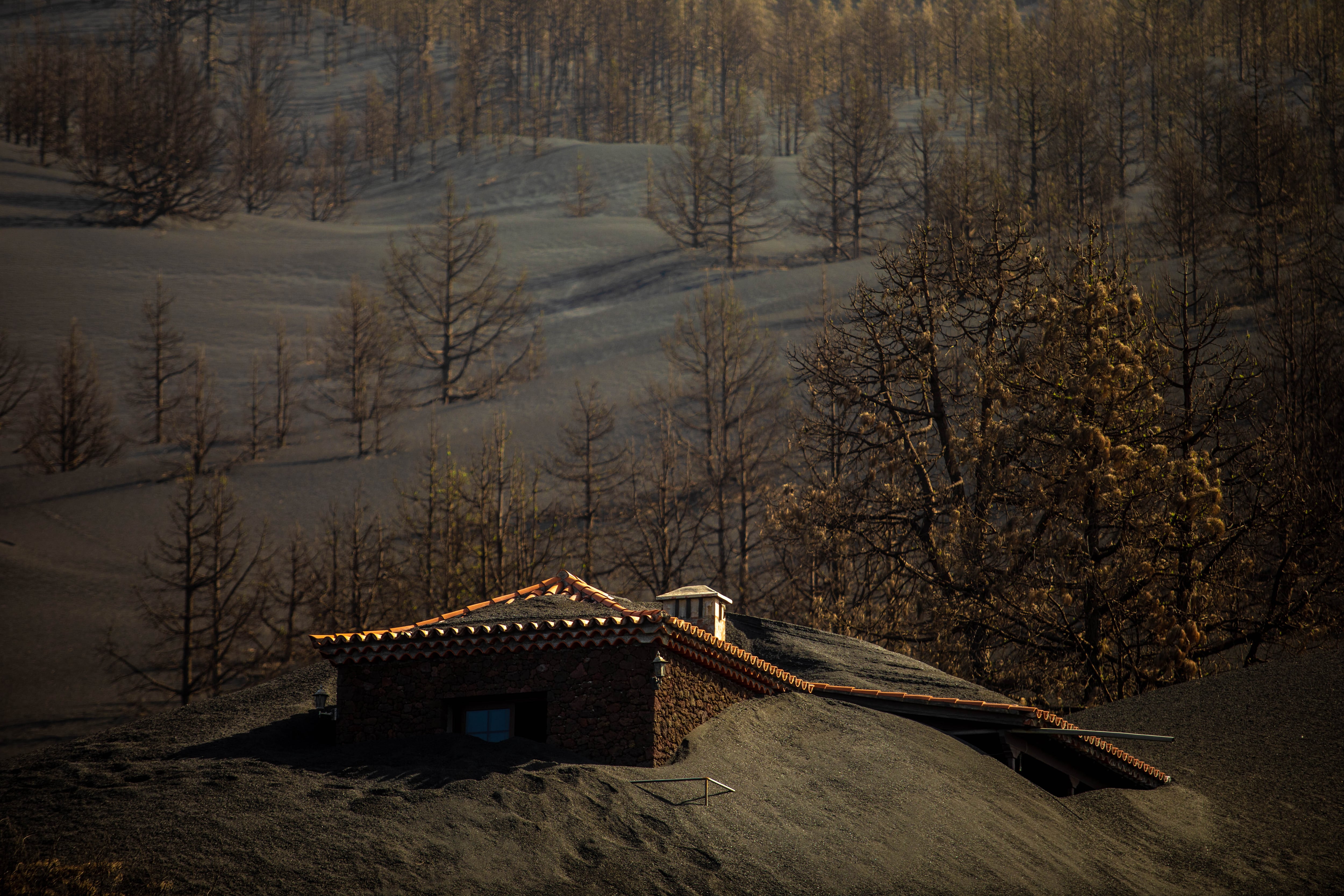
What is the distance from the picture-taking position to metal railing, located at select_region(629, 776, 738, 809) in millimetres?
13867

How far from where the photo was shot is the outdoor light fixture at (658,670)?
1441 cm

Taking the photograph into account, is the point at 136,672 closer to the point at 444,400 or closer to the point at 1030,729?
the point at 444,400

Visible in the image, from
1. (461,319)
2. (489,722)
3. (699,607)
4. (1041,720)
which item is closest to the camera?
(489,722)

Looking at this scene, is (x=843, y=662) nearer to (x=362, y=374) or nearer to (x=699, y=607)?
(x=699, y=607)

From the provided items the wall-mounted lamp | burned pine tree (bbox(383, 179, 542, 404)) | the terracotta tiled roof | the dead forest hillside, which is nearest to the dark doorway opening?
the terracotta tiled roof

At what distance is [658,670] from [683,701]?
1.27 metres

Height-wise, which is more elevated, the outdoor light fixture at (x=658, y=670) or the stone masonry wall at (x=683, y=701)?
the outdoor light fixture at (x=658, y=670)

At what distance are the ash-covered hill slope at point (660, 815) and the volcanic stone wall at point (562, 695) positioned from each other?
13.6 inches

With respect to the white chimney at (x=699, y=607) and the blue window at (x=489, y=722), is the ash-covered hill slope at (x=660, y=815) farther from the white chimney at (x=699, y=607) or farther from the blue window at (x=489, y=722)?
the white chimney at (x=699, y=607)

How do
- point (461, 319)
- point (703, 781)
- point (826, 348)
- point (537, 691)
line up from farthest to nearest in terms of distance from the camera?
point (461, 319)
point (826, 348)
point (537, 691)
point (703, 781)

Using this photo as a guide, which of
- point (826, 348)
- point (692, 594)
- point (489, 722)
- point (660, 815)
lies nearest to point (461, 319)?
point (826, 348)

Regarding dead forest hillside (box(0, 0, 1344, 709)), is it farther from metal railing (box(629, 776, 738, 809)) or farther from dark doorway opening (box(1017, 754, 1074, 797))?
metal railing (box(629, 776, 738, 809))

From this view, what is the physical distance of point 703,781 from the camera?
14.3 m

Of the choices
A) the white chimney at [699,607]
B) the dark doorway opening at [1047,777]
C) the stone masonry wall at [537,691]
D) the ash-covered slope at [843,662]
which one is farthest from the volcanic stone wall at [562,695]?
the dark doorway opening at [1047,777]
